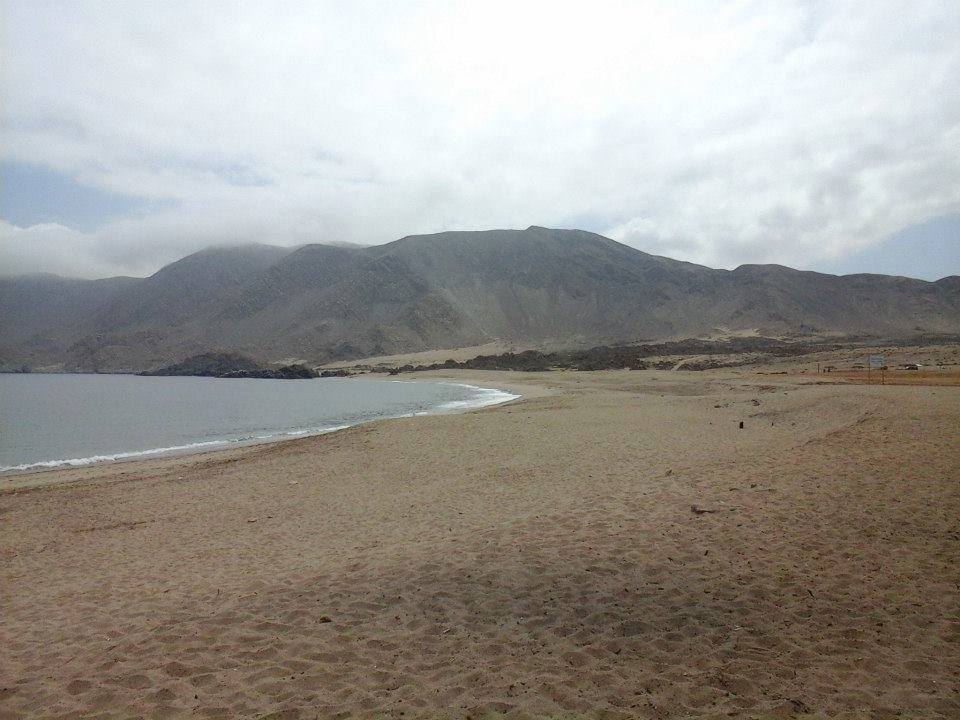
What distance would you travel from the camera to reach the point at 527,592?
5816 mm

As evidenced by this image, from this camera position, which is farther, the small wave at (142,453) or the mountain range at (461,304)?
the mountain range at (461,304)

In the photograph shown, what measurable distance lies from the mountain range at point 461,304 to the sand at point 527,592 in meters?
107

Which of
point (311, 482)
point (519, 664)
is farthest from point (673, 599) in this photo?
point (311, 482)

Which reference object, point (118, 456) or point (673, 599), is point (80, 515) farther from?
point (673, 599)

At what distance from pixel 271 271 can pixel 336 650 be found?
17371cm

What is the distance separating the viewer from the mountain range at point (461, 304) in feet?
407

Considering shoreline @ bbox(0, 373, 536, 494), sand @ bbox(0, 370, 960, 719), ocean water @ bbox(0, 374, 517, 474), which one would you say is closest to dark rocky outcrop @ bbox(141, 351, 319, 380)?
ocean water @ bbox(0, 374, 517, 474)

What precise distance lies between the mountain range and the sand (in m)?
107

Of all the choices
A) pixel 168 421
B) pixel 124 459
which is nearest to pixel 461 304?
pixel 168 421

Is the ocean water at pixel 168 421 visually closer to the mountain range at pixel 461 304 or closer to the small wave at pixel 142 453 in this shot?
the small wave at pixel 142 453

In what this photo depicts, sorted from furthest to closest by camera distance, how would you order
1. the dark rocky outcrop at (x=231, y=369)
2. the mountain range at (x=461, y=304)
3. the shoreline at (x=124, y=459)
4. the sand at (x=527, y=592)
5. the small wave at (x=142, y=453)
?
the mountain range at (x=461, y=304)
the dark rocky outcrop at (x=231, y=369)
the small wave at (x=142, y=453)
the shoreline at (x=124, y=459)
the sand at (x=527, y=592)

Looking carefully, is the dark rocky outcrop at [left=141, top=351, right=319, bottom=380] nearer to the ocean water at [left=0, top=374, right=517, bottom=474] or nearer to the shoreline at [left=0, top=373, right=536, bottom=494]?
the ocean water at [left=0, top=374, right=517, bottom=474]

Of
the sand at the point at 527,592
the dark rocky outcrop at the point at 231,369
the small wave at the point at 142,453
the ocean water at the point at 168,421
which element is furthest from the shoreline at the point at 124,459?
the dark rocky outcrop at the point at 231,369

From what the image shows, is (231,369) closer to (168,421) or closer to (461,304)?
(461,304)
